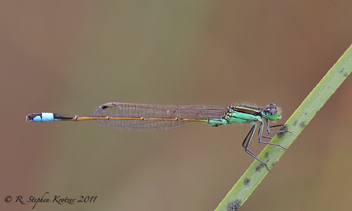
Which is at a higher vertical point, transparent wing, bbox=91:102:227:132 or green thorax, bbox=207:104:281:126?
green thorax, bbox=207:104:281:126

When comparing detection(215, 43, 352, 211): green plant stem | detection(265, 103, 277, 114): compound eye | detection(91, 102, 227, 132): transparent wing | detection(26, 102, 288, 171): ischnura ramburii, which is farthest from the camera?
detection(91, 102, 227, 132): transparent wing

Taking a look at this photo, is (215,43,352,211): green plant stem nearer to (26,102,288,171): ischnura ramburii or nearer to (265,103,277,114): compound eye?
(265,103,277,114): compound eye

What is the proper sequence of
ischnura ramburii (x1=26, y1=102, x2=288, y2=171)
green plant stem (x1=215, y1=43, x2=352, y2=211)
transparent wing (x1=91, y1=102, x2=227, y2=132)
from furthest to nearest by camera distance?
transparent wing (x1=91, y1=102, x2=227, y2=132)
ischnura ramburii (x1=26, y1=102, x2=288, y2=171)
green plant stem (x1=215, y1=43, x2=352, y2=211)

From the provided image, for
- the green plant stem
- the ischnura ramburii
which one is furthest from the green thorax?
the green plant stem

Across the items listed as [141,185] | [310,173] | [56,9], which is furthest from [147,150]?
[56,9]

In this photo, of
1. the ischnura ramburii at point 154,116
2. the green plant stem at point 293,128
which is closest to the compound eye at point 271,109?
the ischnura ramburii at point 154,116

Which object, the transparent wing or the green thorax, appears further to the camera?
the transparent wing

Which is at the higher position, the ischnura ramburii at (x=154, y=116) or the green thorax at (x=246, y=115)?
the green thorax at (x=246, y=115)

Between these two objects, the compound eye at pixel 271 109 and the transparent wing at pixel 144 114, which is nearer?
the compound eye at pixel 271 109

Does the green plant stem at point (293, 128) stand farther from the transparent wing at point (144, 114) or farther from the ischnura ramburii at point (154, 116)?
the transparent wing at point (144, 114)

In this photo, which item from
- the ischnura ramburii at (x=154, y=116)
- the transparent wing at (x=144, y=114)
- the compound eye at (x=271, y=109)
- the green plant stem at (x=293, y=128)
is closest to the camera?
the green plant stem at (x=293, y=128)

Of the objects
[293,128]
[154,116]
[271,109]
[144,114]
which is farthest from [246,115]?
[144,114]

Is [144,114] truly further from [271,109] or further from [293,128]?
[293,128]
